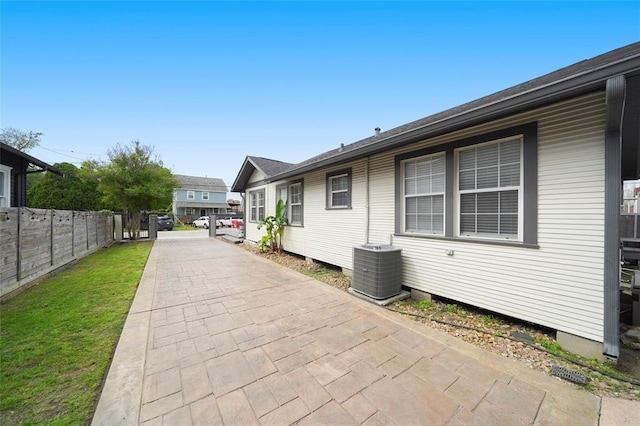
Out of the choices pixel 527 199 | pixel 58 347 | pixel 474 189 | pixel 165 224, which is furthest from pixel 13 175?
pixel 165 224

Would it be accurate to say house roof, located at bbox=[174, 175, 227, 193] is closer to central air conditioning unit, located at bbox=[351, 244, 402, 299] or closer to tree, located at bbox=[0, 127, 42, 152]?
tree, located at bbox=[0, 127, 42, 152]

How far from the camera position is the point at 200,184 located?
36438 millimetres

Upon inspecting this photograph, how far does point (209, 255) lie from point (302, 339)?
7368mm

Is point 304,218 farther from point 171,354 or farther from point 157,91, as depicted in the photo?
point 157,91

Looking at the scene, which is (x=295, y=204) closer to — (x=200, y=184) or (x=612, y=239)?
(x=612, y=239)

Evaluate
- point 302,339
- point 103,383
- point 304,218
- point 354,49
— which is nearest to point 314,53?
point 354,49

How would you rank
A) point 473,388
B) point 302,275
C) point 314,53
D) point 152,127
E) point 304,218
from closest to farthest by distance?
point 473,388, point 302,275, point 304,218, point 314,53, point 152,127

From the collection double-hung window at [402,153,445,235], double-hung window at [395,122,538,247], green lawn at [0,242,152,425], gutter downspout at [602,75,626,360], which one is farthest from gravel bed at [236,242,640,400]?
green lawn at [0,242,152,425]

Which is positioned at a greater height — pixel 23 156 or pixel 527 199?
Result: pixel 23 156

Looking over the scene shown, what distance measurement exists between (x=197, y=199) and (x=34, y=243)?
105ft

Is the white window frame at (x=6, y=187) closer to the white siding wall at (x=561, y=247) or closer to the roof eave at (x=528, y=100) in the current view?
the roof eave at (x=528, y=100)

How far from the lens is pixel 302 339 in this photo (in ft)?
9.98

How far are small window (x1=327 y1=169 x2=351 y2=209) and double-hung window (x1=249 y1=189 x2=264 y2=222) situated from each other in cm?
520

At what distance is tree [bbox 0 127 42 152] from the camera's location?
87.4 feet
